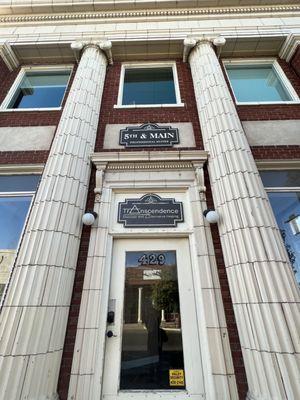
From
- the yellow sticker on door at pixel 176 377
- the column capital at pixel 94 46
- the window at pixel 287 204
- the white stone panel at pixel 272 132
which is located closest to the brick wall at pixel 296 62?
the white stone panel at pixel 272 132

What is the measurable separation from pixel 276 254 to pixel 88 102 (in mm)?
4904

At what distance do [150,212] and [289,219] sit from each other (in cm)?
261

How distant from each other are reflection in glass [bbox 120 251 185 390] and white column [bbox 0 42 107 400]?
939 millimetres

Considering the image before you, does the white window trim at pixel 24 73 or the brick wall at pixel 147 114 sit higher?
the white window trim at pixel 24 73

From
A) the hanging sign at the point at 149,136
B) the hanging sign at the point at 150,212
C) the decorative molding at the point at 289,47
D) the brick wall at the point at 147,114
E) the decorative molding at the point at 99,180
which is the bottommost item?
the hanging sign at the point at 150,212

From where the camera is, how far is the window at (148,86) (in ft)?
20.1

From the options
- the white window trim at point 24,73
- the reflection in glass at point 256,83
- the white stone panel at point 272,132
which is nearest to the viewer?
the white stone panel at point 272,132

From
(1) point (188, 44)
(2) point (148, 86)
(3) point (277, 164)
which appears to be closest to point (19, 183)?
(2) point (148, 86)

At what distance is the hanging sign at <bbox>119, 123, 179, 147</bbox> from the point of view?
5.04m

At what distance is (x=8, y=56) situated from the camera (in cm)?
670

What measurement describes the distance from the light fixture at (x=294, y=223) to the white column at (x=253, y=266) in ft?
2.71

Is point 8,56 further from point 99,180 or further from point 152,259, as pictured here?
point 152,259

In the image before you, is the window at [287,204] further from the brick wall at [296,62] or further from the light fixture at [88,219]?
the brick wall at [296,62]

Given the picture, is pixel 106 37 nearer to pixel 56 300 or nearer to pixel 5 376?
pixel 56 300
